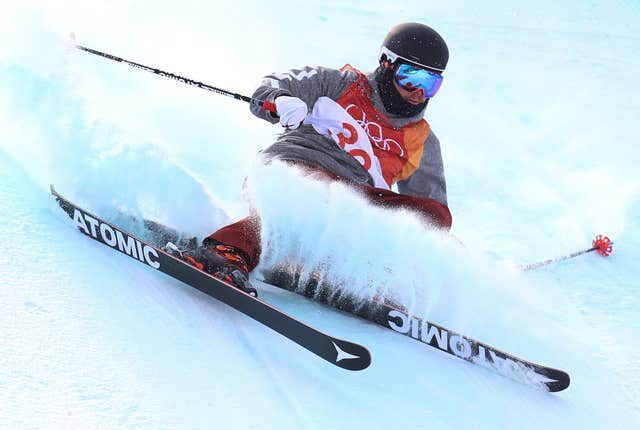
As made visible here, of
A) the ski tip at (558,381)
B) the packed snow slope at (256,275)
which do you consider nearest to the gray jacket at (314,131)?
the packed snow slope at (256,275)

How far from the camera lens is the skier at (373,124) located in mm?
2838

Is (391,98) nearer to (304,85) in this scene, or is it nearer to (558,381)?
(304,85)

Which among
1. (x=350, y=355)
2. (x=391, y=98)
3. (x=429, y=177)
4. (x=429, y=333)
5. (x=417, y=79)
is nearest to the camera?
(x=350, y=355)

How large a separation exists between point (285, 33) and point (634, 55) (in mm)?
4327

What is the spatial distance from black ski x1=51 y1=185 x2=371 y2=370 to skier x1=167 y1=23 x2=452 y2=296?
274mm

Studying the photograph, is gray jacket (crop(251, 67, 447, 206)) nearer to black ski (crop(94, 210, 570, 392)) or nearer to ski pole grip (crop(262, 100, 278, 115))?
ski pole grip (crop(262, 100, 278, 115))

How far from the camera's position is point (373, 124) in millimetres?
3049

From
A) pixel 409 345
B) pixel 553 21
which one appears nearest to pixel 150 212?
pixel 409 345

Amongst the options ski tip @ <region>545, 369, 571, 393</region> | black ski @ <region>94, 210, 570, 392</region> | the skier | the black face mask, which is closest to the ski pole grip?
the skier

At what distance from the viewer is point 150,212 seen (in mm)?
2961

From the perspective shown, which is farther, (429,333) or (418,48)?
(418,48)

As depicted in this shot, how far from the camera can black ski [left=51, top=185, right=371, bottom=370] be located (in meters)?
2.19

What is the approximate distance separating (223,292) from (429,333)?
838 mm

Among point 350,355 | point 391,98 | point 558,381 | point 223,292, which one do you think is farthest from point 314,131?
point 558,381
